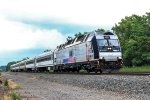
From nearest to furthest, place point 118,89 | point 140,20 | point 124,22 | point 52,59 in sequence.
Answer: point 118,89 → point 52,59 → point 140,20 → point 124,22

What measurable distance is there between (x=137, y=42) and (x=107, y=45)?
79.3ft

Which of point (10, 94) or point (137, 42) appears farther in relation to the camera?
point (137, 42)

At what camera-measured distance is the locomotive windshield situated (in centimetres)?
3544

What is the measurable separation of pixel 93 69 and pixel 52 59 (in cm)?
2014

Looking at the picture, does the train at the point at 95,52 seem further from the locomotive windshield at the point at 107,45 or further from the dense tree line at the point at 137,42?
the dense tree line at the point at 137,42

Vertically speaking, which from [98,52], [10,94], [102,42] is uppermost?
[102,42]

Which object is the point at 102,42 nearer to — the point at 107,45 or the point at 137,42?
the point at 107,45

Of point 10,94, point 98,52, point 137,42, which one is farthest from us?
point 137,42

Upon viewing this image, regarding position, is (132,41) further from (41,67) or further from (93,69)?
(93,69)

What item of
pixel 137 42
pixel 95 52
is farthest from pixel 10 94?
pixel 137 42

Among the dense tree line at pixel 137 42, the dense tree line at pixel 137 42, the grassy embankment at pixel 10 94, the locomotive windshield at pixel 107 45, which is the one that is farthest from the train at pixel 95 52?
the dense tree line at pixel 137 42

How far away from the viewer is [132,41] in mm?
59969

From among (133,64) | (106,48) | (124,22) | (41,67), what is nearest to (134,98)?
(106,48)

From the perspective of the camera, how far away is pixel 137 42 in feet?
194
